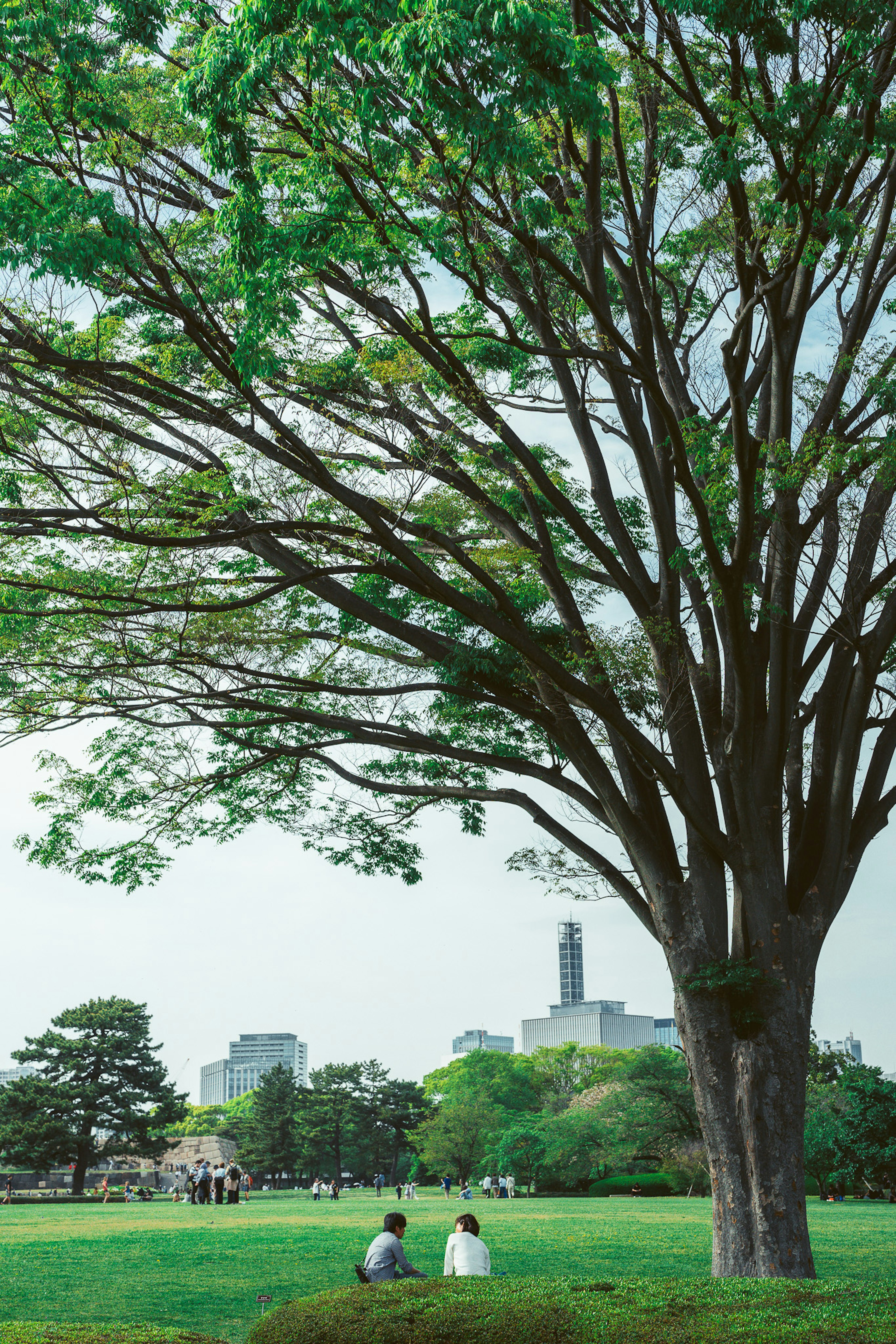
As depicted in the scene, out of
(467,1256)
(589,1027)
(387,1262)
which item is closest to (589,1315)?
(467,1256)

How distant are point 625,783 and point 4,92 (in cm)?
699

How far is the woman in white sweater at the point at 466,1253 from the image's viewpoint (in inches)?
256

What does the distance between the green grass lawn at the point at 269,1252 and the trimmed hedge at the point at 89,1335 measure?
1591 mm

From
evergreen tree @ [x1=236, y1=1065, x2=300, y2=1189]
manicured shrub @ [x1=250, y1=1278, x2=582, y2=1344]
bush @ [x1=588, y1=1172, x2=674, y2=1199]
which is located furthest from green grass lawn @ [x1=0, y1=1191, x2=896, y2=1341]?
evergreen tree @ [x1=236, y1=1065, x2=300, y2=1189]

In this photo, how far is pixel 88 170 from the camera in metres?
6.95

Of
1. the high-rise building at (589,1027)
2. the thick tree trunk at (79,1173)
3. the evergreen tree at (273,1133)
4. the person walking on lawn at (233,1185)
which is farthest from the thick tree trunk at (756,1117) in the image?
the high-rise building at (589,1027)

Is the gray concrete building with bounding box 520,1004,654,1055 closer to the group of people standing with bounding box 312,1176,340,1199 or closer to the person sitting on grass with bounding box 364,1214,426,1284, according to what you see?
the group of people standing with bounding box 312,1176,340,1199

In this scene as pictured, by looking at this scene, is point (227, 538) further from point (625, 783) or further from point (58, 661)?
point (625, 783)

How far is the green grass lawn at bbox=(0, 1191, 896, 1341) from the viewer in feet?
30.1

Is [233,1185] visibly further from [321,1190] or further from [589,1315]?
[589,1315]

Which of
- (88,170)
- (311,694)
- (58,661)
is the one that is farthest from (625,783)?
(88,170)

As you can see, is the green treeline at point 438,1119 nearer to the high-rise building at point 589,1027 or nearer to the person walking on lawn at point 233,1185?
the person walking on lawn at point 233,1185

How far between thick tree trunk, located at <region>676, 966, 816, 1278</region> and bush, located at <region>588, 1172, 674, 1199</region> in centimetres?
3277

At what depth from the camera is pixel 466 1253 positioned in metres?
6.55
